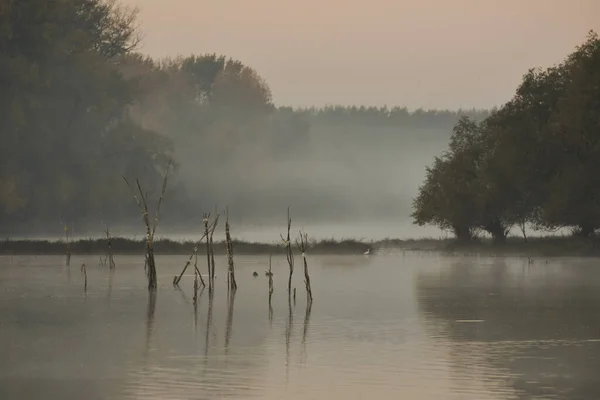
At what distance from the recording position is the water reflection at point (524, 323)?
885 inches

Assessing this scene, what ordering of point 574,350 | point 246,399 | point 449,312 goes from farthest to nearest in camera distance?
point 449,312 → point 574,350 → point 246,399

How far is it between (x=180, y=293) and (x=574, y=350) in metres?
18.3

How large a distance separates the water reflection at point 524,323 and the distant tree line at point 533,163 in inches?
330

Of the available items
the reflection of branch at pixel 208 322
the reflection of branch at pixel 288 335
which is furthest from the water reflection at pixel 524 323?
the reflection of branch at pixel 208 322

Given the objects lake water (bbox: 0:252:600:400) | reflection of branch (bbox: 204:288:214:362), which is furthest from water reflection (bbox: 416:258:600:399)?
reflection of branch (bbox: 204:288:214:362)

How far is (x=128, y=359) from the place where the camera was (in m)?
24.8

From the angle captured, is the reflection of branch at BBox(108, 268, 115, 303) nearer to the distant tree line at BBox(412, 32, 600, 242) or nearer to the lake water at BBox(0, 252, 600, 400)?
the lake water at BBox(0, 252, 600, 400)

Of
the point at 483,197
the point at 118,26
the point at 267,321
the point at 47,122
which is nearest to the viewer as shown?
Answer: the point at 267,321

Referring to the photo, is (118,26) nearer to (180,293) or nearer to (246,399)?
(180,293)

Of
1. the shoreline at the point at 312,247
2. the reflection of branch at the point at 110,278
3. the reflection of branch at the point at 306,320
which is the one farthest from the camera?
the shoreline at the point at 312,247

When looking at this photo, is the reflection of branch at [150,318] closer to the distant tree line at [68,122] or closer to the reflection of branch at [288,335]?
the reflection of branch at [288,335]

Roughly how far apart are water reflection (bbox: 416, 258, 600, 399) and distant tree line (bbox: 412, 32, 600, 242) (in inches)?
330

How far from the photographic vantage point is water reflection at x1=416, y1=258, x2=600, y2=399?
22.5m

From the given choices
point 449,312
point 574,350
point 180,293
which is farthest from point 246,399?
point 180,293
